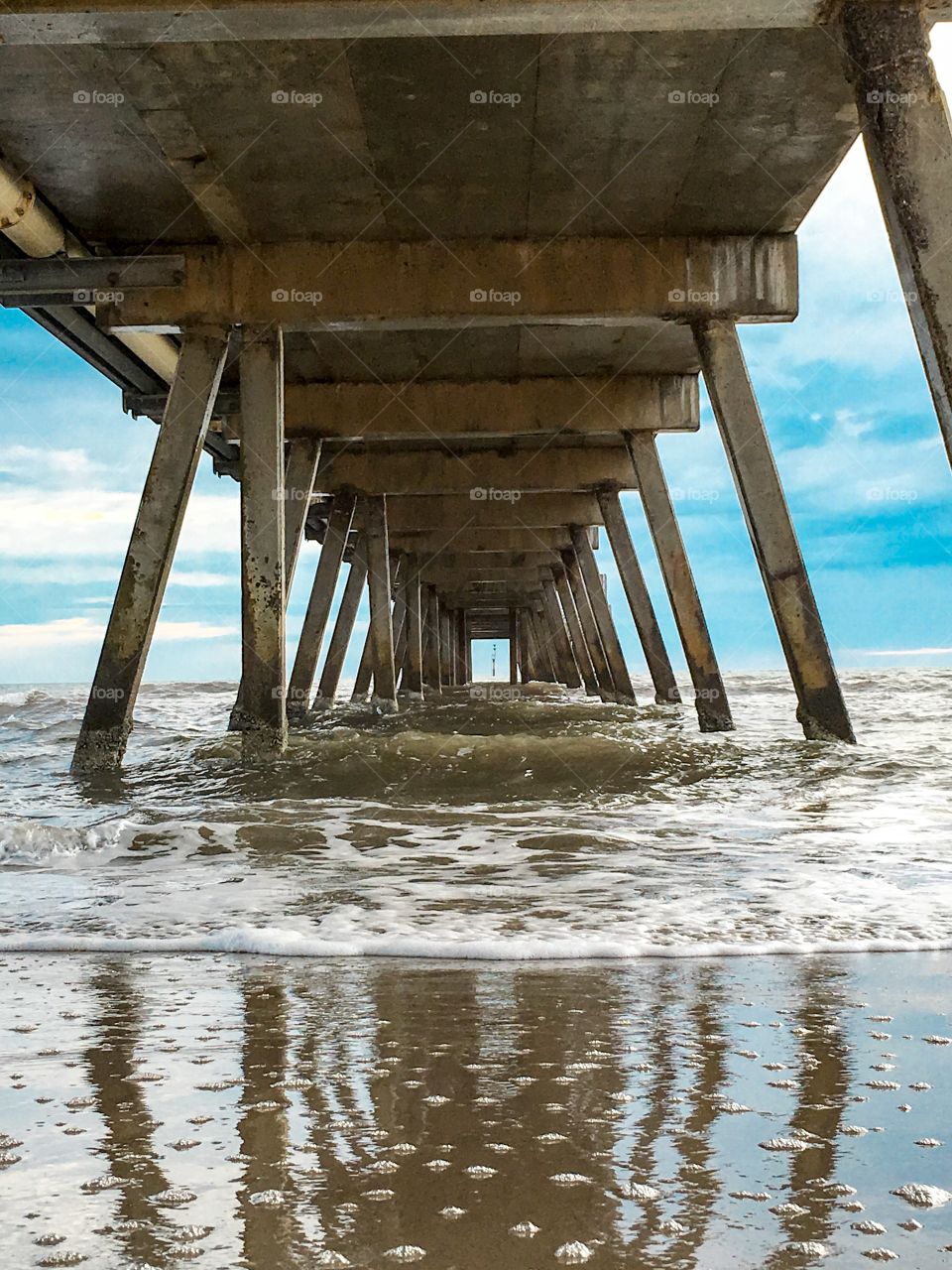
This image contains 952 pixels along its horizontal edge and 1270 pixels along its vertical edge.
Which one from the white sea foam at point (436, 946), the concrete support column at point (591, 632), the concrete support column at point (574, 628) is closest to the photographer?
the white sea foam at point (436, 946)

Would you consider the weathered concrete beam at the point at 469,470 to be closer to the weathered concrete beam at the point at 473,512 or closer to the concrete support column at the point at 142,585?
the weathered concrete beam at the point at 473,512

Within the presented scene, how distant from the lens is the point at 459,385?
14.0m

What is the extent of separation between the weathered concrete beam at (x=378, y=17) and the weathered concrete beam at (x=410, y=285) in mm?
3715

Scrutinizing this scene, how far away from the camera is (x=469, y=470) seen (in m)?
17.1

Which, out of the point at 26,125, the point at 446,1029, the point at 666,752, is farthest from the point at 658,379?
the point at 446,1029

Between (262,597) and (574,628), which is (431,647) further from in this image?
(262,597)

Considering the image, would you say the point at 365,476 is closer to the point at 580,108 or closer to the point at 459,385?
the point at 459,385

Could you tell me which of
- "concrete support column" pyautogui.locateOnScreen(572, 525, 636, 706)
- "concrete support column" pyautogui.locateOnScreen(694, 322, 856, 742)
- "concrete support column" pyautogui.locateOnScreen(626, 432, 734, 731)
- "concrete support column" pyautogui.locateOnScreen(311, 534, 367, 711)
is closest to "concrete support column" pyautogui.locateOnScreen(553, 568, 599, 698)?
"concrete support column" pyautogui.locateOnScreen(572, 525, 636, 706)

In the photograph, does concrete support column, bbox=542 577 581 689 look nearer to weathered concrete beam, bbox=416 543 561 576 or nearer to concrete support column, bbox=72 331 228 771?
weathered concrete beam, bbox=416 543 561 576

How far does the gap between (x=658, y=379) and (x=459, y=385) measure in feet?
8.30

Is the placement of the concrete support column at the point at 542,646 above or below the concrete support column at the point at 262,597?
above

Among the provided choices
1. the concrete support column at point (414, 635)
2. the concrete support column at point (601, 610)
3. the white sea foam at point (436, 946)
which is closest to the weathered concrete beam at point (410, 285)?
the white sea foam at point (436, 946)

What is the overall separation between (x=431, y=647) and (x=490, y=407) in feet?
62.2

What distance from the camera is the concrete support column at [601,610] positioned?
21.5 m
